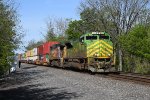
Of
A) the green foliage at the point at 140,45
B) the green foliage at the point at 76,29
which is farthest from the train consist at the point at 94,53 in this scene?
the green foliage at the point at 76,29

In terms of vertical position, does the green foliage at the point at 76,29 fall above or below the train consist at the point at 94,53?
above

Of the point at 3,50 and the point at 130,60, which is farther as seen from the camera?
the point at 130,60

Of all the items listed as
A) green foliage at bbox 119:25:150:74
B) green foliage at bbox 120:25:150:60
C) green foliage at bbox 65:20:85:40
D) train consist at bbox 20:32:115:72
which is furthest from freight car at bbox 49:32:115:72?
green foliage at bbox 65:20:85:40

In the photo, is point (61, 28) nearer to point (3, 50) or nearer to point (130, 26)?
point (130, 26)

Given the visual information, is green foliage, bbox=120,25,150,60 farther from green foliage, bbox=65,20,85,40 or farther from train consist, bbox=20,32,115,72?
green foliage, bbox=65,20,85,40

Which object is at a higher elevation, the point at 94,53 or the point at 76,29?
the point at 76,29

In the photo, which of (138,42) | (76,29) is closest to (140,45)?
(138,42)

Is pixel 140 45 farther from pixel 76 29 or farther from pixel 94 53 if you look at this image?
pixel 76 29

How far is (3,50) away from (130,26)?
1178 inches

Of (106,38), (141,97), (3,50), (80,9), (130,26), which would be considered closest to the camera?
(141,97)

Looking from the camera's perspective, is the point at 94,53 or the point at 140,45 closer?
the point at 94,53

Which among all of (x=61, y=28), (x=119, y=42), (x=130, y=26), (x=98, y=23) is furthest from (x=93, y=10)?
(x=61, y=28)

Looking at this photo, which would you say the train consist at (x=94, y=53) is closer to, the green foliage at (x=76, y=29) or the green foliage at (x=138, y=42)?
the green foliage at (x=138, y=42)

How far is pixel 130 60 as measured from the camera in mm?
44406
